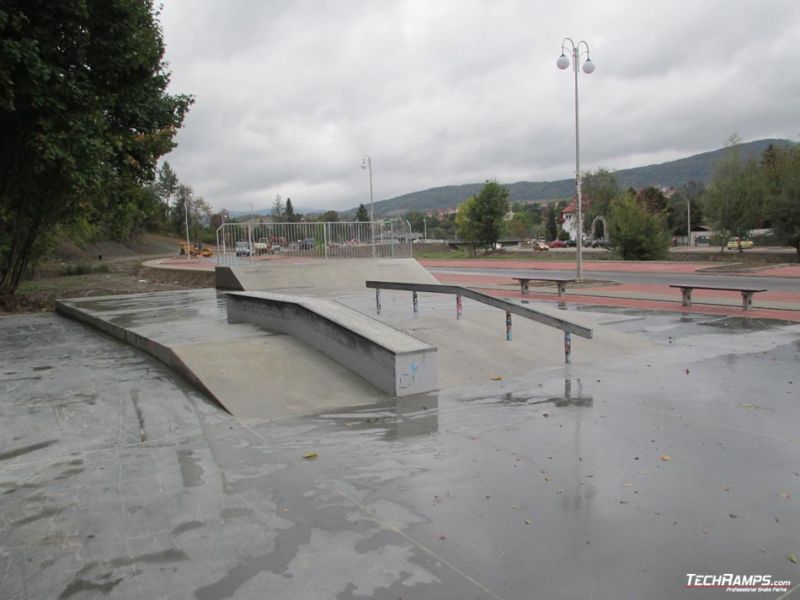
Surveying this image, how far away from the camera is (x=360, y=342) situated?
24.8 feet

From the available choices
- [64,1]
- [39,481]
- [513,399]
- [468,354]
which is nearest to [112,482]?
[39,481]

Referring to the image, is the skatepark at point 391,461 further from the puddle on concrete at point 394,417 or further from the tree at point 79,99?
the tree at point 79,99

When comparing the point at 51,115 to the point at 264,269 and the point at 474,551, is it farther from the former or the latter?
the point at 474,551

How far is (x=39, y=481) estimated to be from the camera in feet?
15.2

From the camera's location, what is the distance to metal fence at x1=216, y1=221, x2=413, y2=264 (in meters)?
20.4

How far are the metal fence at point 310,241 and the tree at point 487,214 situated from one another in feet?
125

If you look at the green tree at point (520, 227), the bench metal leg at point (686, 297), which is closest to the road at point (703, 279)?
the bench metal leg at point (686, 297)

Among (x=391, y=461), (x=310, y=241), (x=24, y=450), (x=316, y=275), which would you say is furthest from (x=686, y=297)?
(x=24, y=450)

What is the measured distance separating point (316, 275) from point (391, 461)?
15.6 m

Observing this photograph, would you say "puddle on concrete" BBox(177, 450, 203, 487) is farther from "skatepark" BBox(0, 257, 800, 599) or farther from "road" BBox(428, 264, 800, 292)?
"road" BBox(428, 264, 800, 292)

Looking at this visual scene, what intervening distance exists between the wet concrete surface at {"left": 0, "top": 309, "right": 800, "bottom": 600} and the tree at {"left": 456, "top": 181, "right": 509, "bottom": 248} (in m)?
54.3

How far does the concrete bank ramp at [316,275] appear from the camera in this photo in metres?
18.9

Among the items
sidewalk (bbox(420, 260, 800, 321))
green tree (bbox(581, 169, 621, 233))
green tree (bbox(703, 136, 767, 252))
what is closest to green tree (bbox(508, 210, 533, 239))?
green tree (bbox(581, 169, 621, 233))

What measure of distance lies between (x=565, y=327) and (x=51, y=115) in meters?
12.4
